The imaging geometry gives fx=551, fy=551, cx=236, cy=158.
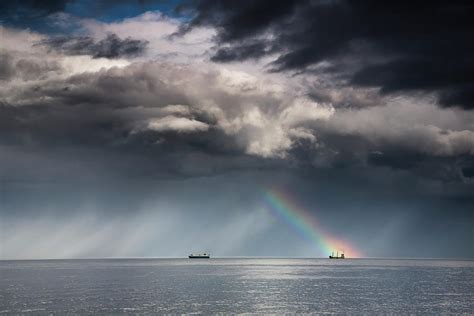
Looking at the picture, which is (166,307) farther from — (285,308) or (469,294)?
(469,294)

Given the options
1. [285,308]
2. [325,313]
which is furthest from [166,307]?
[325,313]

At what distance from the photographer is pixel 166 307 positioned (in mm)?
102938

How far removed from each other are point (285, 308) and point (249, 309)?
24.1 feet

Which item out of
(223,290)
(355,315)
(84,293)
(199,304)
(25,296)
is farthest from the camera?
(223,290)

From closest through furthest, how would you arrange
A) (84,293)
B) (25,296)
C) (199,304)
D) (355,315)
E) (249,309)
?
(355,315)
(249,309)
(199,304)
(25,296)
(84,293)

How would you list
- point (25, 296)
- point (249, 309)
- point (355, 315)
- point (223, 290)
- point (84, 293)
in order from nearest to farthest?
1. point (355, 315)
2. point (249, 309)
3. point (25, 296)
4. point (84, 293)
5. point (223, 290)

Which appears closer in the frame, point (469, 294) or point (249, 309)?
point (249, 309)

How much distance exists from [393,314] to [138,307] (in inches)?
1832

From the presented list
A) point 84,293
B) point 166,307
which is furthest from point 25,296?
point 166,307

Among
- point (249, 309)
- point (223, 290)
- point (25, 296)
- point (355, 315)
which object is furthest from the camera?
point (223, 290)

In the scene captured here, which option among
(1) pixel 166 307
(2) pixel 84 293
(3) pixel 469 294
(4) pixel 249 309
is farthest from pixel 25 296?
(3) pixel 469 294

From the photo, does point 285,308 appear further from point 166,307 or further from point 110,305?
point 110,305

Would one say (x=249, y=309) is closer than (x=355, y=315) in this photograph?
No

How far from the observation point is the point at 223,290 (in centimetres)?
14538
